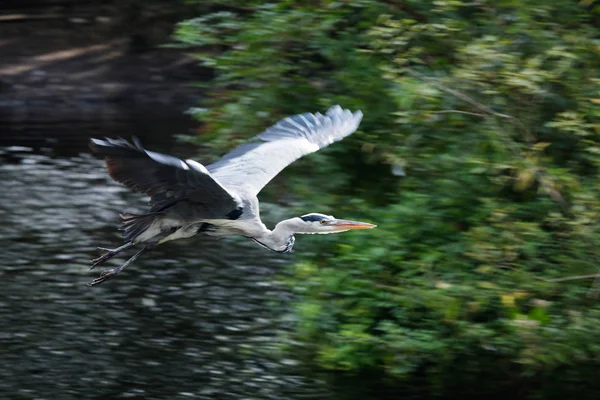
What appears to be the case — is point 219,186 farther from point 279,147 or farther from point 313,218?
point 279,147

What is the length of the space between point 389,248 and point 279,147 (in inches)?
43.4

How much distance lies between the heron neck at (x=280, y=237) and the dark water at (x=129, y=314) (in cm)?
157

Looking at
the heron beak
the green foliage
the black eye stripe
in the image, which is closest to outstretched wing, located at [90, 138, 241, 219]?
the black eye stripe

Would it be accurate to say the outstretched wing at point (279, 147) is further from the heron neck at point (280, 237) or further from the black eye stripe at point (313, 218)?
the black eye stripe at point (313, 218)

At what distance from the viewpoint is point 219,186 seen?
6.03 metres

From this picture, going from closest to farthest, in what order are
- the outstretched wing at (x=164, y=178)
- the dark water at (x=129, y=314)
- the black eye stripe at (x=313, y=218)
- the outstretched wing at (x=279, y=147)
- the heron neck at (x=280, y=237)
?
1. the outstretched wing at (x=164, y=178)
2. the black eye stripe at (x=313, y=218)
3. the heron neck at (x=280, y=237)
4. the outstretched wing at (x=279, y=147)
5. the dark water at (x=129, y=314)

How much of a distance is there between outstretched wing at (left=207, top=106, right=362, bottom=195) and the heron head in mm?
409

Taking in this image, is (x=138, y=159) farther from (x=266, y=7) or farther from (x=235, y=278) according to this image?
(x=235, y=278)

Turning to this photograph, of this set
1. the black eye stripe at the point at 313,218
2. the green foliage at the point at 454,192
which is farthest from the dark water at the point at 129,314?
the black eye stripe at the point at 313,218

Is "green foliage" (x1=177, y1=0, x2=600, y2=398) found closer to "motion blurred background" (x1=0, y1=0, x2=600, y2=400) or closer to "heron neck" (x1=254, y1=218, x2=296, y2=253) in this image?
"motion blurred background" (x1=0, y1=0, x2=600, y2=400)

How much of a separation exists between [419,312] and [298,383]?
126 centimetres

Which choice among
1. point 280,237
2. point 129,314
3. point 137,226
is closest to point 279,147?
point 280,237

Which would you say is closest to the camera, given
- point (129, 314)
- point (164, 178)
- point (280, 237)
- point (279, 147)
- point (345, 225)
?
point (164, 178)

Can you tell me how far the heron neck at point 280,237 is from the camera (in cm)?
672
